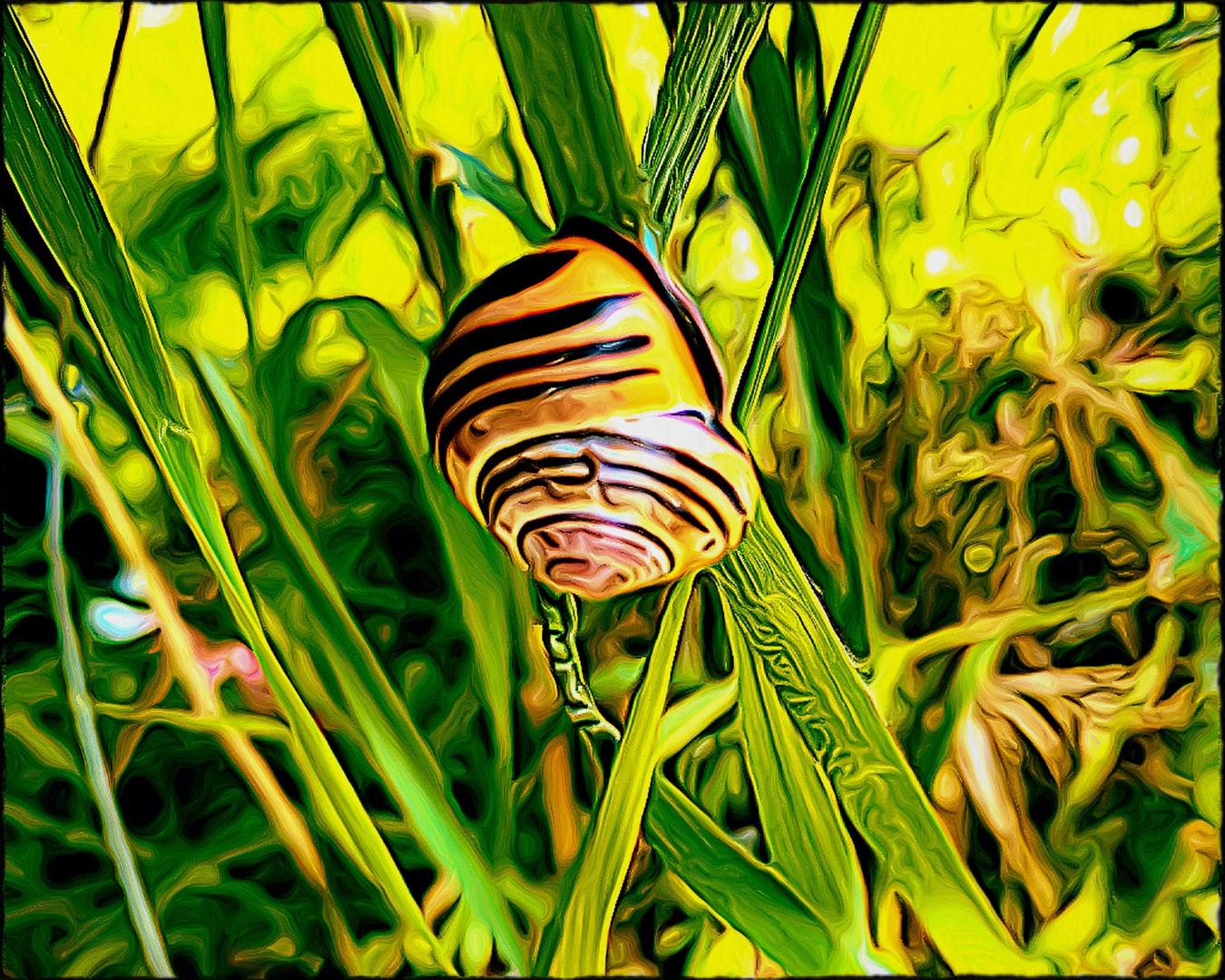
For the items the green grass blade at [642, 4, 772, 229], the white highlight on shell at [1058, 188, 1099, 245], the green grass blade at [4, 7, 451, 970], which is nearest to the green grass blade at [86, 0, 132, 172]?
the green grass blade at [4, 7, 451, 970]

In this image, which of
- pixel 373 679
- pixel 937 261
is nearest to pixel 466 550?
pixel 373 679

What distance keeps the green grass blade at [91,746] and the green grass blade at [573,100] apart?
34cm

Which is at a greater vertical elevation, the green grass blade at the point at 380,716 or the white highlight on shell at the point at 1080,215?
the white highlight on shell at the point at 1080,215

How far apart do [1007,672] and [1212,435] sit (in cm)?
18

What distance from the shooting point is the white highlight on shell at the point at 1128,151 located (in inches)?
17.1

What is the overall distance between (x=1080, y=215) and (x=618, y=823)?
44cm

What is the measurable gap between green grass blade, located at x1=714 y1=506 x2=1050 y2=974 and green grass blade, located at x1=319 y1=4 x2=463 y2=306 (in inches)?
9.4

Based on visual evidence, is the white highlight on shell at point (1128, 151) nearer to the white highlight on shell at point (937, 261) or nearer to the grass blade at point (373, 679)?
the white highlight on shell at point (937, 261)

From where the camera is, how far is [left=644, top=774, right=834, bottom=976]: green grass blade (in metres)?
0.44

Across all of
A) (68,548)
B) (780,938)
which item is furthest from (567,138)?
(780,938)

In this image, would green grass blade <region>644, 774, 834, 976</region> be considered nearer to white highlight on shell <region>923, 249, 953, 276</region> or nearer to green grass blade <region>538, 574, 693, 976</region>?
green grass blade <region>538, 574, 693, 976</region>

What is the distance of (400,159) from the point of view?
1.43ft

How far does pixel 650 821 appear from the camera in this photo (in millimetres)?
442

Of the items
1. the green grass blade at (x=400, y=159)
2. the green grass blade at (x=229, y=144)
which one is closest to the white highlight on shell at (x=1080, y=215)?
the green grass blade at (x=400, y=159)
